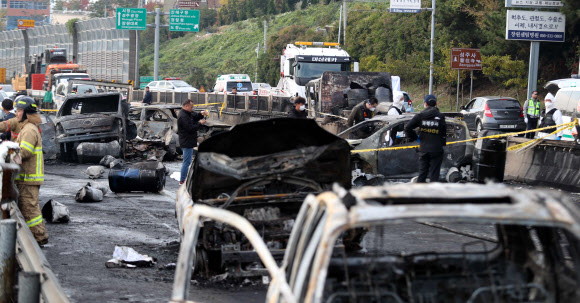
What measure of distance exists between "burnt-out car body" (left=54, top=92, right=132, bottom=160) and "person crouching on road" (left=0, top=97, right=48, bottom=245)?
36.8 ft

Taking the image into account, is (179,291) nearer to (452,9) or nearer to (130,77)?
(452,9)

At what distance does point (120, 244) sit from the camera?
31.9 ft

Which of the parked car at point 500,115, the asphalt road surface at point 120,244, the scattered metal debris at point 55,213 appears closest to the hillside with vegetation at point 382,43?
the parked car at point 500,115

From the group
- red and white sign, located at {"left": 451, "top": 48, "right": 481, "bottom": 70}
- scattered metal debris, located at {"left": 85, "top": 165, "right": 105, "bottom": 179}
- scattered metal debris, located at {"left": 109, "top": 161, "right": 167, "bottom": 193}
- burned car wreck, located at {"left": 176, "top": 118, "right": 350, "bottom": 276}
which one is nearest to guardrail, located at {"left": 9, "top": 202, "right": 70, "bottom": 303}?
burned car wreck, located at {"left": 176, "top": 118, "right": 350, "bottom": 276}

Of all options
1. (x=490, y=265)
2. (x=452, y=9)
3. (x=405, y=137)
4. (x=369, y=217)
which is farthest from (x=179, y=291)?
(x=452, y=9)

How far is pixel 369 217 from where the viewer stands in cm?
355

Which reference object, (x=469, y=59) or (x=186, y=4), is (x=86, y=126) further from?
(x=186, y=4)

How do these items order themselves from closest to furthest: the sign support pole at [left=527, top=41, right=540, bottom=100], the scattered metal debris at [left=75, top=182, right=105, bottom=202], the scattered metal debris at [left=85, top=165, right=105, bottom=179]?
the scattered metal debris at [left=75, top=182, right=105, bottom=202]
the scattered metal debris at [left=85, top=165, right=105, bottom=179]
the sign support pole at [left=527, top=41, right=540, bottom=100]

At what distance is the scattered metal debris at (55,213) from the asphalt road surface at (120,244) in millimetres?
163

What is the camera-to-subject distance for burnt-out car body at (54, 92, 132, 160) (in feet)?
66.6

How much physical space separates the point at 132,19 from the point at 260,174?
4028cm

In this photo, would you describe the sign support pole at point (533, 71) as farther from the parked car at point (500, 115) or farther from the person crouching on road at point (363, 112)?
the person crouching on road at point (363, 112)

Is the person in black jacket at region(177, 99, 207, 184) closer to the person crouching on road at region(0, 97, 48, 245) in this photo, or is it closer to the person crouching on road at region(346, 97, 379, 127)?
the person crouching on road at region(0, 97, 48, 245)

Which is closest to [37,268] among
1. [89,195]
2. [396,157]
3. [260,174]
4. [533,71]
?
[260,174]
